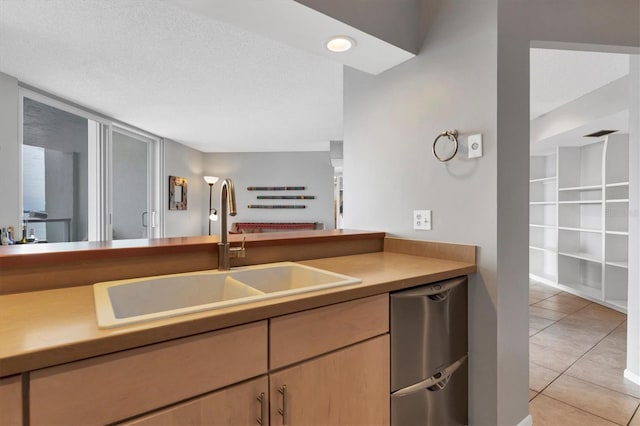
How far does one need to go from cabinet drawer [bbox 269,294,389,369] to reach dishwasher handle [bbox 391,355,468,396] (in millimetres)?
278

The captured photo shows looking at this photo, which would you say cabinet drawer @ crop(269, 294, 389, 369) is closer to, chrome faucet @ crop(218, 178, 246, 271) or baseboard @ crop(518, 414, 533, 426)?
chrome faucet @ crop(218, 178, 246, 271)

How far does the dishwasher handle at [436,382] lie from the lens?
4.08ft

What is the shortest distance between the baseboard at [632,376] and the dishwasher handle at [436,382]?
4.93ft

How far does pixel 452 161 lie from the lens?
1.65 metres

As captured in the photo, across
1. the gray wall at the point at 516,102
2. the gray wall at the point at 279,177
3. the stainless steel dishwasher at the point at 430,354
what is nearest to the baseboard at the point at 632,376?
the gray wall at the point at 516,102

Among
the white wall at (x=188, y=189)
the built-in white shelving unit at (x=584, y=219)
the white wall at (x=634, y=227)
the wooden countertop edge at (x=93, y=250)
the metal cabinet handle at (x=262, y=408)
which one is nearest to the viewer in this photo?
the metal cabinet handle at (x=262, y=408)

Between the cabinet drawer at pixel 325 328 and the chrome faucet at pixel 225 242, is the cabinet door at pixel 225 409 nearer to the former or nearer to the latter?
the cabinet drawer at pixel 325 328

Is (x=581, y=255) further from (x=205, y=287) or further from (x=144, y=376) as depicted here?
(x=144, y=376)

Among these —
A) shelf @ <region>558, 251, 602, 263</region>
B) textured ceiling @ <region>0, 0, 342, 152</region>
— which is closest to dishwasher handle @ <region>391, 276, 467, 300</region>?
textured ceiling @ <region>0, 0, 342, 152</region>

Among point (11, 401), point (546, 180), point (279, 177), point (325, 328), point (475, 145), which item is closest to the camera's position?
point (11, 401)

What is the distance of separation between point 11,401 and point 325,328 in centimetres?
74

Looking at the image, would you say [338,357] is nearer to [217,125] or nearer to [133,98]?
[133,98]

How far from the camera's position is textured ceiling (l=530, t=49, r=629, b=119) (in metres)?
2.60

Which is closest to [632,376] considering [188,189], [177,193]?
[177,193]
